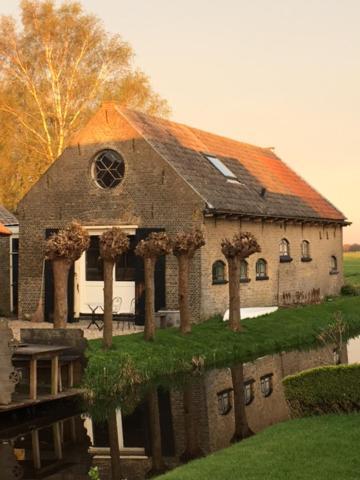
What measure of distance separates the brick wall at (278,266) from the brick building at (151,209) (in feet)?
0.19

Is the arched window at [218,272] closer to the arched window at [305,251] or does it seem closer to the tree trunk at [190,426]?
the arched window at [305,251]

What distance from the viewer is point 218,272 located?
2358 cm

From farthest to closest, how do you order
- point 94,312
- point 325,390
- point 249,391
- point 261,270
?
point 261,270 → point 94,312 → point 249,391 → point 325,390

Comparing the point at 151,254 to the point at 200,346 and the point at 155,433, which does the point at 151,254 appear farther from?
the point at 155,433

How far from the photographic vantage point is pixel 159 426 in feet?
42.5

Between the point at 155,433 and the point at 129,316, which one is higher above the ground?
the point at 129,316

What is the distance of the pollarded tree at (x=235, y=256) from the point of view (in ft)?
66.6

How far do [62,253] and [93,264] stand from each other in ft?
26.3

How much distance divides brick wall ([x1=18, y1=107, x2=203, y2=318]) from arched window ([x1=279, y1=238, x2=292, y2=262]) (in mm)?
6150

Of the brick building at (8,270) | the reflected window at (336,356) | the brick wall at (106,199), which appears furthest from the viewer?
the brick building at (8,270)

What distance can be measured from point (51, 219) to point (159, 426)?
13124mm

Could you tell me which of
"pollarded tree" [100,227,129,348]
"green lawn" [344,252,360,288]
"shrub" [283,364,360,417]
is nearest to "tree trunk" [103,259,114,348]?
"pollarded tree" [100,227,129,348]

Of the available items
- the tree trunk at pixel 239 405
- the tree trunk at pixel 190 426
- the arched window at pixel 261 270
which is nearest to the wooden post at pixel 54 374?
the tree trunk at pixel 190 426

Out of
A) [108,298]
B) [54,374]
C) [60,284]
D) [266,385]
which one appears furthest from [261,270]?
[54,374]
